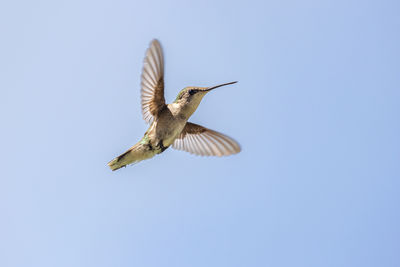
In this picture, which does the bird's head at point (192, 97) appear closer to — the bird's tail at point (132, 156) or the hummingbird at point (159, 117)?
the hummingbird at point (159, 117)

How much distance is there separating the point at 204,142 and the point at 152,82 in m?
1.29

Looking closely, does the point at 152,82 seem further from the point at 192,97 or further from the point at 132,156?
the point at 132,156

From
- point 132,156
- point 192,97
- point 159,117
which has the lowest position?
point 132,156

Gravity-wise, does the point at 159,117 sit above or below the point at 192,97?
below

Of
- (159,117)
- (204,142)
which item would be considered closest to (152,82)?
(159,117)

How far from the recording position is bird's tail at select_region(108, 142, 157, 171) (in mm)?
4426

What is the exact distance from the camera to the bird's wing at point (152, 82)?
3834 millimetres

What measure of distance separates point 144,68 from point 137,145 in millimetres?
963

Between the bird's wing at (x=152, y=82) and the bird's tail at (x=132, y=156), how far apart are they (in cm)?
39

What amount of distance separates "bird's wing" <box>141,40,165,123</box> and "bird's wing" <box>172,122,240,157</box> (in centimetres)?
70

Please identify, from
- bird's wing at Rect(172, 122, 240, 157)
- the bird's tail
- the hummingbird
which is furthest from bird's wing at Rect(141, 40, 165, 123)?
bird's wing at Rect(172, 122, 240, 157)

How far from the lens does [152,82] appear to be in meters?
4.21

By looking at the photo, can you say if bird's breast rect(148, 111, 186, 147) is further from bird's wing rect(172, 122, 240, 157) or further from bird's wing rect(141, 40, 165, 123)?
bird's wing rect(172, 122, 240, 157)

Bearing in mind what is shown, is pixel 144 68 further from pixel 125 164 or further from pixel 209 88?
pixel 125 164
